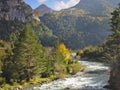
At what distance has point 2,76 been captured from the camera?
81062 mm

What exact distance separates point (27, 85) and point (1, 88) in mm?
8490

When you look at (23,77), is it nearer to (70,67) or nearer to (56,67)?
(56,67)

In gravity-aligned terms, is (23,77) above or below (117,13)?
below

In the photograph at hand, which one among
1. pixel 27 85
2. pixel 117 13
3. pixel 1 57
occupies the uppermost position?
pixel 117 13

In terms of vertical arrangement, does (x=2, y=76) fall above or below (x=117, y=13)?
below

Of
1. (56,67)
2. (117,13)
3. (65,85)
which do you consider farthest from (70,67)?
(65,85)

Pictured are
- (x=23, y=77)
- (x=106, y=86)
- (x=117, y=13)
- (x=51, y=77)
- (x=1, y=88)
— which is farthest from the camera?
(x=117, y=13)

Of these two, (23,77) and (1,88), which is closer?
(1,88)

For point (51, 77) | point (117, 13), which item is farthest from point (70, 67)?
point (117, 13)

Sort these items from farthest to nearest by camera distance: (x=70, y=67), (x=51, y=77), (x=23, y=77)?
(x=70, y=67)
(x=51, y=77)
(x=23, y=77)

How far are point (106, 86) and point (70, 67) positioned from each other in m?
41.3

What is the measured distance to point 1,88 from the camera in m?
73.7

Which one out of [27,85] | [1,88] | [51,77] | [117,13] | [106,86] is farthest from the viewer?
[117,13]

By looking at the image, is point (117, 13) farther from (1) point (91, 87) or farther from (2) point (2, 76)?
(2) point (2, 76)
